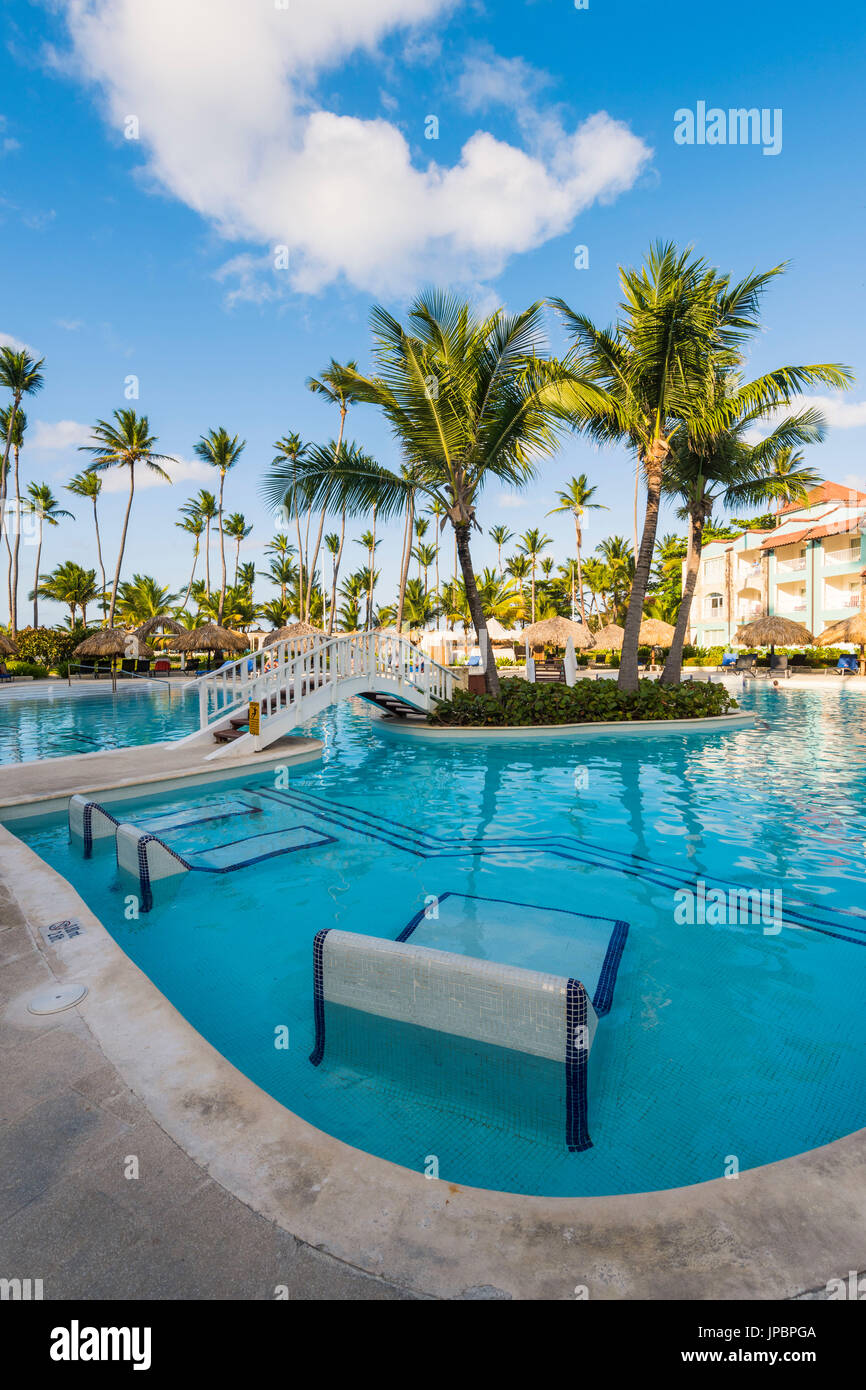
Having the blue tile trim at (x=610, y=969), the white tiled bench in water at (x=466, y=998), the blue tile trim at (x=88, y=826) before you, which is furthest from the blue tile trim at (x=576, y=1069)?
the blue tile trim at (x=88, y=826)

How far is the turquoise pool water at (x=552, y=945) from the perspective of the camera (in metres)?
3.13

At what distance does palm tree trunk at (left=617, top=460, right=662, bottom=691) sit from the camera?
1677cm

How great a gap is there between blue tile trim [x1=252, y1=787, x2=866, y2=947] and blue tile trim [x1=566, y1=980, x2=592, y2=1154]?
339cm

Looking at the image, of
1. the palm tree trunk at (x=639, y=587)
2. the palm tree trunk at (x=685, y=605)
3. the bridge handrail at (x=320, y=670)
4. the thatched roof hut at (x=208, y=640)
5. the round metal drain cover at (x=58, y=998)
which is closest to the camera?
the round metal drain cover at (x=58, y=998)

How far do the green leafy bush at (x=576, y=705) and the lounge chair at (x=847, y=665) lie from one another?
1900 centimetres

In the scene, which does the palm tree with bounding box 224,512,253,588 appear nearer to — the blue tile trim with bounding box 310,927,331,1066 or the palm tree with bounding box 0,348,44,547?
the palm tree with bounding box 0,348,44,547

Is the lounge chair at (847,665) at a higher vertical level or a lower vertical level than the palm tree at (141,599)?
lower

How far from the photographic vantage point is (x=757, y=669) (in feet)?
118

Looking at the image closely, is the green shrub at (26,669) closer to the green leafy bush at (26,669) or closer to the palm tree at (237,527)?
the green leafy bush at (26,669)

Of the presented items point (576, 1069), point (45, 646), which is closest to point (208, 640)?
point (45, 646)

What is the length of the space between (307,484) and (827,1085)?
14.4 meters

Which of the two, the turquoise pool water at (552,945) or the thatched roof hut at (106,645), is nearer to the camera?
the turquoise pool water at (552,945)

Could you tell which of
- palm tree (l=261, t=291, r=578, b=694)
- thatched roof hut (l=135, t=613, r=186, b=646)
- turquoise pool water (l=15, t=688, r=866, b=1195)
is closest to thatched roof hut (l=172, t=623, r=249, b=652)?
thatched roof hut (l=135, t=613, r=186, b=646)

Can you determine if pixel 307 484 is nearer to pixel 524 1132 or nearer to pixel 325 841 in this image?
pixel 325 841
